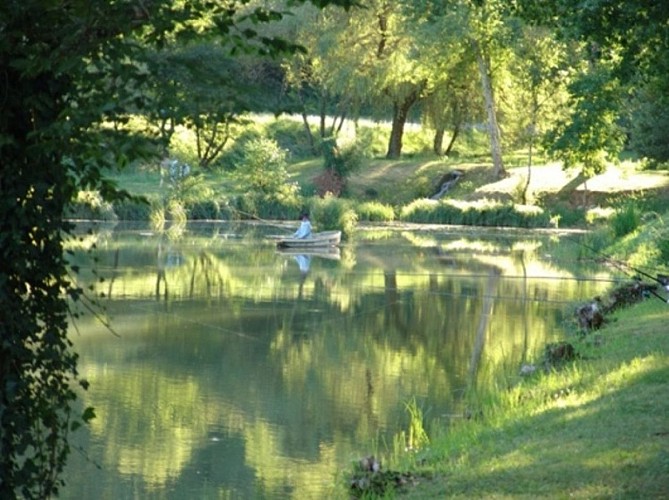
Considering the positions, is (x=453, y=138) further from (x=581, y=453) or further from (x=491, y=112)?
(x=581, y=453)

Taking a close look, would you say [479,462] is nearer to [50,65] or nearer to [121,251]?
[50,65]

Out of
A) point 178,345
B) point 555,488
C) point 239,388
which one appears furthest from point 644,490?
point 178,345

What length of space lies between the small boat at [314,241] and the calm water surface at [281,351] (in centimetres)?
88

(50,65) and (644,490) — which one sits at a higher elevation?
(50,65)

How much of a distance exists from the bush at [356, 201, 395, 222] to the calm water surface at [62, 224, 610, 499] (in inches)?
465

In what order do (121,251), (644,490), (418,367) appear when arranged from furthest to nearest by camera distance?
(121,251) → (418,367) → (644,490)

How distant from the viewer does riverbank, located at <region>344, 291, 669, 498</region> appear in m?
8.08

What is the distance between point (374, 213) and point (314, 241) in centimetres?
1203

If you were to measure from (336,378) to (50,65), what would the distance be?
10.9m

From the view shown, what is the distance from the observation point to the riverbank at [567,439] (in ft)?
26.5

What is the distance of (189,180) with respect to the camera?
153ft

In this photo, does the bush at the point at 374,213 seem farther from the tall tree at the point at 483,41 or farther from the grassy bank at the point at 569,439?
the grassy bank at the point at 569,439

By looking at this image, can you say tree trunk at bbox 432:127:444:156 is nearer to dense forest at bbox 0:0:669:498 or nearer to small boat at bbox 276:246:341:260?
small boat at bbox 276:246:341:260

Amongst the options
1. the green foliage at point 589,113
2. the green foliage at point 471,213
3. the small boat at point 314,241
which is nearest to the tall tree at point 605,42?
the green foliage at point 589,113
